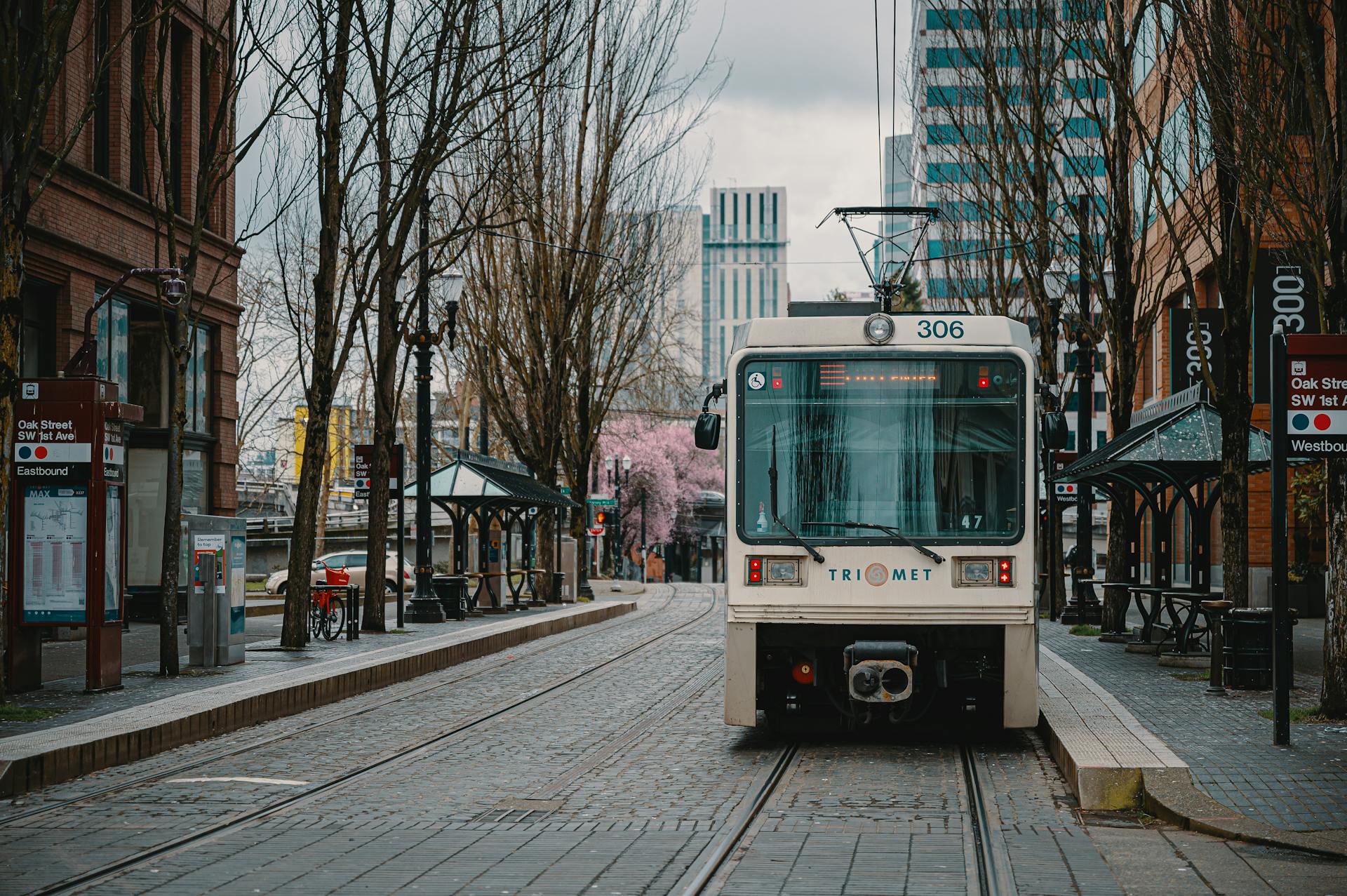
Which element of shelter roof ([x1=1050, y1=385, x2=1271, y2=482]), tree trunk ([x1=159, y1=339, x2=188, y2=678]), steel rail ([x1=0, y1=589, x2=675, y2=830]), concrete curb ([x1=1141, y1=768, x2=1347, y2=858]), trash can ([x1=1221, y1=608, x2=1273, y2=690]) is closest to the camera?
concrete curb ([x1=1141, y1=768, x2=1347, y2=858])

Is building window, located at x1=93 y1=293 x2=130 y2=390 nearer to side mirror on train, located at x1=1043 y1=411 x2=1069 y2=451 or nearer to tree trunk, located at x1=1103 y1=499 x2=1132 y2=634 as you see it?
tree trunk, located at x1=1103 y1=499 x2=1132 y2=634

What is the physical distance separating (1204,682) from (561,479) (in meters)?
65.0

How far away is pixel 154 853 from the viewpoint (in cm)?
801

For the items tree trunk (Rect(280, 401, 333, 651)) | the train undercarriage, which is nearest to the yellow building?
tree trunk (Rect(280, 401, 333, 651))

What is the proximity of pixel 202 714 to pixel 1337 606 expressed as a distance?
29.2ft

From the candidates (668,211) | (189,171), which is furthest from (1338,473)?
(668,211)

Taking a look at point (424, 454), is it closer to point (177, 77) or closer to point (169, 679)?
point (177, 77)

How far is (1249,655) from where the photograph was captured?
1477cm

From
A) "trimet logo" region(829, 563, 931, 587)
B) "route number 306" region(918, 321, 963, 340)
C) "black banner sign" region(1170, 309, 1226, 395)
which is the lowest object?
"trimet logo" region(829, 563, 931, 587)

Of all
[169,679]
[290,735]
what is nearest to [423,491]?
[169,679]

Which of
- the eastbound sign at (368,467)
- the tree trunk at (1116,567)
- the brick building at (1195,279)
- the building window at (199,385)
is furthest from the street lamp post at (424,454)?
the brick building at (1195,279)

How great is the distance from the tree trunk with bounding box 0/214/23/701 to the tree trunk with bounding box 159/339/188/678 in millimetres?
3322

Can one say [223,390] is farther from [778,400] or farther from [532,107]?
[778,400]

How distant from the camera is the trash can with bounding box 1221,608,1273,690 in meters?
14.7
